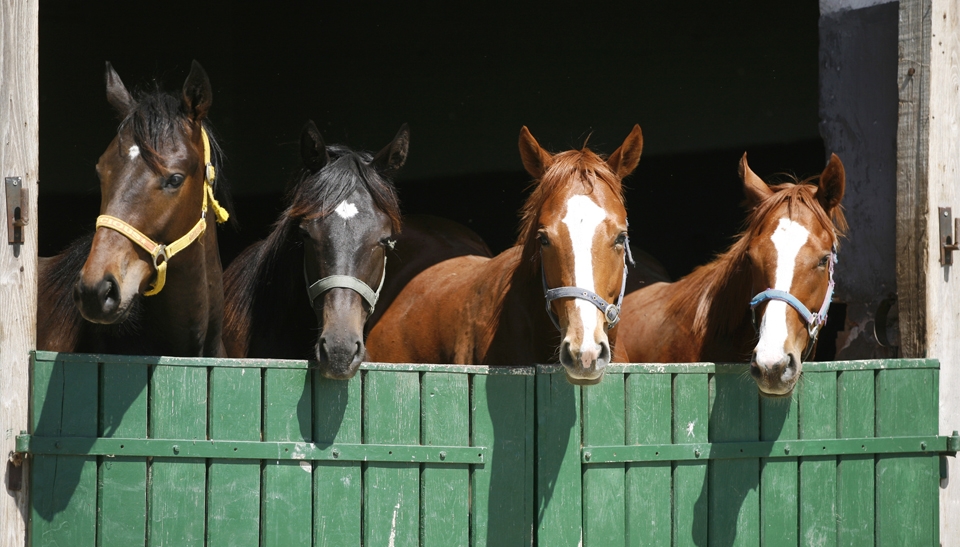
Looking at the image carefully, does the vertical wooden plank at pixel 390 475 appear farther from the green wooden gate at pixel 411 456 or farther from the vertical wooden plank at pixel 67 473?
the vertical wooden plank at pixel 67 473

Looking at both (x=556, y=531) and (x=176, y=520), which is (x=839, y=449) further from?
(x=176, y=520)

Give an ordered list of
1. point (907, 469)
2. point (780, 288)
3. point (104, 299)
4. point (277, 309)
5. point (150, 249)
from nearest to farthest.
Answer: point (104, 299) < point (150, 249) < point (780, 288) < point (907, 469) < point (277, 309)

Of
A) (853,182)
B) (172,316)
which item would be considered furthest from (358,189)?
(853,182)

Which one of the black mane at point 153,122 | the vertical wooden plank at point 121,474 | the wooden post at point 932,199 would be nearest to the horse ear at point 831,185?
the wooden post at point 932,199

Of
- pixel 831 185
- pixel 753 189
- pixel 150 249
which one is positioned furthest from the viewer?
pixel 753 189

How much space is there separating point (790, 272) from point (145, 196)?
2.20 metres

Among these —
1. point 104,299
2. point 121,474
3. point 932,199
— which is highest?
point 932,199

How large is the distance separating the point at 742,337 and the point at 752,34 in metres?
4.16

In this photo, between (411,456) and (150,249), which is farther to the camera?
(411,456)

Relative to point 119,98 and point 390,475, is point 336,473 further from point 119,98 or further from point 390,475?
point 119,98

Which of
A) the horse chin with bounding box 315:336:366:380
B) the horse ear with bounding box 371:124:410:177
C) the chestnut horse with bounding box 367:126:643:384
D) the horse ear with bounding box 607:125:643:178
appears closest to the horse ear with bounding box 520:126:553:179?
the chestnut horse with bounding box 367:126:643:384

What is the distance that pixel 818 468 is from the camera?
310 cm

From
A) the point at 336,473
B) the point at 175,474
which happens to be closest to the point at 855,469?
the point at 336,473

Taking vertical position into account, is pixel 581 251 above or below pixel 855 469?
above
